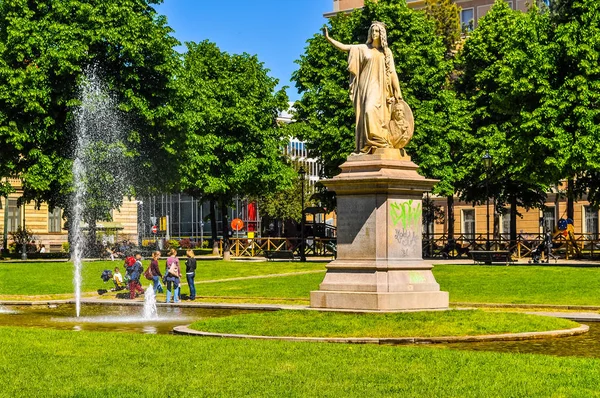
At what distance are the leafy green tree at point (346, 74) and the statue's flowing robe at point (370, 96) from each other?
34.0 meters

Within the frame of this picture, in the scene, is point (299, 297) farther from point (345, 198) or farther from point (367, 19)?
point (367, 19)

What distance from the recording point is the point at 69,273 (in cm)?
4347

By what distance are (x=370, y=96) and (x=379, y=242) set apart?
2.92 meters

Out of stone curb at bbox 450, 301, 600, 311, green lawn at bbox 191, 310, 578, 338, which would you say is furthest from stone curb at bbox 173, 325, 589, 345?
stone curb at bbox 450, 301, 600, 311

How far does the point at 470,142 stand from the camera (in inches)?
2296

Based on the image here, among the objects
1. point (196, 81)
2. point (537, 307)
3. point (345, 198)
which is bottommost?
point (537, 307)

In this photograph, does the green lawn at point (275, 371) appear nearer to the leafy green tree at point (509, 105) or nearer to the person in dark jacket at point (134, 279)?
the person in dark jacket at point (134, 279)

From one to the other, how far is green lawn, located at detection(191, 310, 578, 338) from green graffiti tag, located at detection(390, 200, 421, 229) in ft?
6.50

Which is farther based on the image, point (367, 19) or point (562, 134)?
point (367, 19)

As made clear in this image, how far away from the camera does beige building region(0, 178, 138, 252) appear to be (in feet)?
257

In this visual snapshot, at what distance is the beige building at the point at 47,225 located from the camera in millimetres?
78250

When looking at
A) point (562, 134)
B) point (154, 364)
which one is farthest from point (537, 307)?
point (562, 134)

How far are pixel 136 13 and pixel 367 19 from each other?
13.0 metres

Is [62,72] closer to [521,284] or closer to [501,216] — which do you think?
[521,284]
